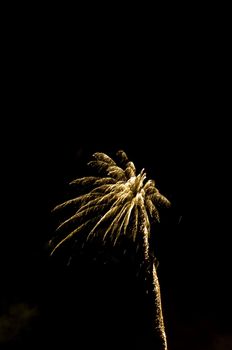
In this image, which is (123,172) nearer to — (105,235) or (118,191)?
(118,191)

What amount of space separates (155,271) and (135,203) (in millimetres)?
4655

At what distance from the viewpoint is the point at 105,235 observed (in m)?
23.3

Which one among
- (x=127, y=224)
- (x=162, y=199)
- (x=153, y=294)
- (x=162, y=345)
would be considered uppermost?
(x=162, y=199)

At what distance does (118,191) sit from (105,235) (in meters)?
3.03

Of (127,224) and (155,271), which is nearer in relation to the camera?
(127,224)

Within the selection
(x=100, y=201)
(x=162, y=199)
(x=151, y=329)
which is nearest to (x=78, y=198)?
(x=100, y=201)

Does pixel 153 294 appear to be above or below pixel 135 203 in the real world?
below

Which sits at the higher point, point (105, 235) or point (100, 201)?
point (100, 201)

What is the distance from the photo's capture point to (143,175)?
24.5 m

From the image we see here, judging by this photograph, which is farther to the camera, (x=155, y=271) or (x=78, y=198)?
(x=155, y=271)

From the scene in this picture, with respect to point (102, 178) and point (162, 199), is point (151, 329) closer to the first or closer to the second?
point (162, 199)

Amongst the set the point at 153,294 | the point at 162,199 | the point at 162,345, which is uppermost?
the point at 162,199

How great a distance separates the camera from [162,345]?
82.4ft

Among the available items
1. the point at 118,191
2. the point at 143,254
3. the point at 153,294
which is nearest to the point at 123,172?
the point at 118,191
